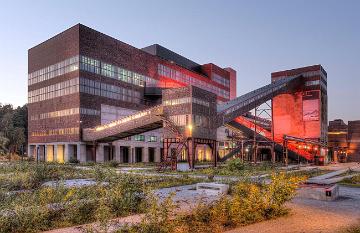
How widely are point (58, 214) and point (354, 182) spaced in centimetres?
2485

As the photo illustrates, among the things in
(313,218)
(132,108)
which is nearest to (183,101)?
(132,108)

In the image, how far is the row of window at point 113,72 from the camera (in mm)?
67188

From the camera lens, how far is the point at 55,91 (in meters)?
72.2

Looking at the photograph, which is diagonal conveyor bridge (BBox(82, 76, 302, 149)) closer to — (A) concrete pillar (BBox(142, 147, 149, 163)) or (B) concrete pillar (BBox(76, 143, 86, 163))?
(B) concrete pillar (BBox(76, 143, 86, 163))

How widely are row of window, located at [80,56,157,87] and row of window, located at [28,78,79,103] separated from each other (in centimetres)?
415

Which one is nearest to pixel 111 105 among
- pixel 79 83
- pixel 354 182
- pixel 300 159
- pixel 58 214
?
pixel 79 83

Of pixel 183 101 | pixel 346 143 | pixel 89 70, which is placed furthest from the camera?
pixel 346 143

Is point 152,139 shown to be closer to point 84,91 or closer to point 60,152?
point 60,152

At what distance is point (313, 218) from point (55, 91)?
68.6 m

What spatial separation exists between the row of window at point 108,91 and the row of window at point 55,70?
13.3 feet

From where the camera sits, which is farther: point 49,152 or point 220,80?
point 220,80

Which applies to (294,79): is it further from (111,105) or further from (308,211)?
(308,211)

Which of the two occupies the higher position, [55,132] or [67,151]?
[55,132]

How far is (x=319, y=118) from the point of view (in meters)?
86.7
